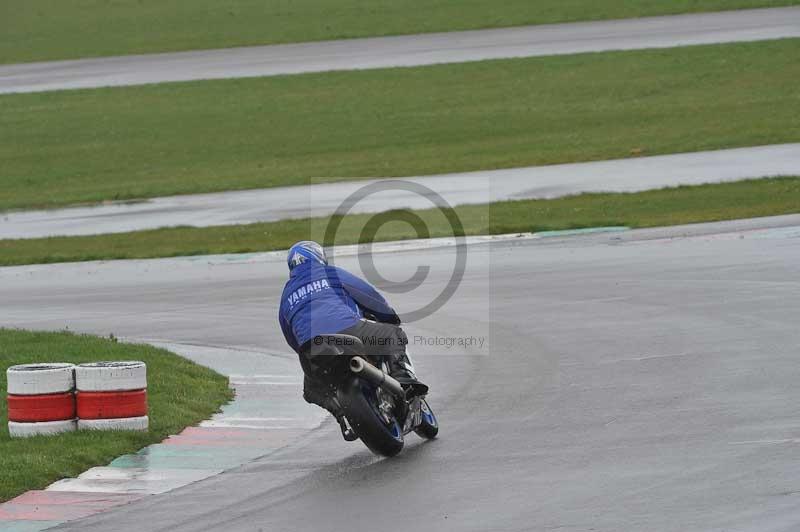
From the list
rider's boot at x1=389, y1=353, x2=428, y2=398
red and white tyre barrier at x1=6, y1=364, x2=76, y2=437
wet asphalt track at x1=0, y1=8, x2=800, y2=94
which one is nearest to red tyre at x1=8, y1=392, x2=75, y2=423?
red and white tyre barrier at x1=6, y1=364, x2=76, y2=437

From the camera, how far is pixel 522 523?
8.14m

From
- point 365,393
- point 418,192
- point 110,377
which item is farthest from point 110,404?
point 418,192

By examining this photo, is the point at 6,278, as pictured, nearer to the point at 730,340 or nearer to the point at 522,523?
the point at 730,340

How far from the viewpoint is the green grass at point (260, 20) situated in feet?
154

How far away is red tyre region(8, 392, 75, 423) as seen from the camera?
1130 centimetres

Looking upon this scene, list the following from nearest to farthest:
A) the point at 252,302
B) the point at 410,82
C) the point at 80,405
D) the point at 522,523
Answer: the point at 522,523 → the point at 80,405 → the point at 252,302 → the point at 410,82

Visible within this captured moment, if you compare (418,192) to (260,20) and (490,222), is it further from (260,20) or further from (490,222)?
(260,20)

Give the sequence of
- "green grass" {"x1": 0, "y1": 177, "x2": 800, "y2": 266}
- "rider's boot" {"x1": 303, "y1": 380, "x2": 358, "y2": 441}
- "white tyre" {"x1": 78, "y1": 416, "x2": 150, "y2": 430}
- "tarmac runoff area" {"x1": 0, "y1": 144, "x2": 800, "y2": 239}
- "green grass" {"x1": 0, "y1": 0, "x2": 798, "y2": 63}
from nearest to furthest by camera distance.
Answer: "rider's boot" {"x1": 303, "y1": 380, "x2": 358, "y2": 441}
"white tyre" {"x1": 78, "y1": 416, "x2": 150, "y2": 430}
"green grass" {"x1": 0, "y1": 177, "x2": 800, "y2": 266}
"tarmac runoff area" {"x1": 0, "y1": 144, "x2": 800, "y2": 239}
"green grass" {"x1": 0, "y1": 0, "x2": 798, "y2": 63}

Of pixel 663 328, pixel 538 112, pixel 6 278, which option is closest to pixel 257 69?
pixel 538 112

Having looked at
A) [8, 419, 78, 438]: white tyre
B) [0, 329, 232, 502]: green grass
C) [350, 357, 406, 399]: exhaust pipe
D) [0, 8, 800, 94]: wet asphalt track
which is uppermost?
[0, 8, 800, 94]: wet asphalt track

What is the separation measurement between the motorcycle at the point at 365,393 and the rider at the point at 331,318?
0.43 feet

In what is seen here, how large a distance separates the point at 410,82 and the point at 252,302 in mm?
20883

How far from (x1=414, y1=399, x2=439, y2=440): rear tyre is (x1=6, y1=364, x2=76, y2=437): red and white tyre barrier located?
290cm

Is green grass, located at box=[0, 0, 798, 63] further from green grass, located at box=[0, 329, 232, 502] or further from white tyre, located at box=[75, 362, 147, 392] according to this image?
white tyre, located at box=[75, 362, 147, 392]
